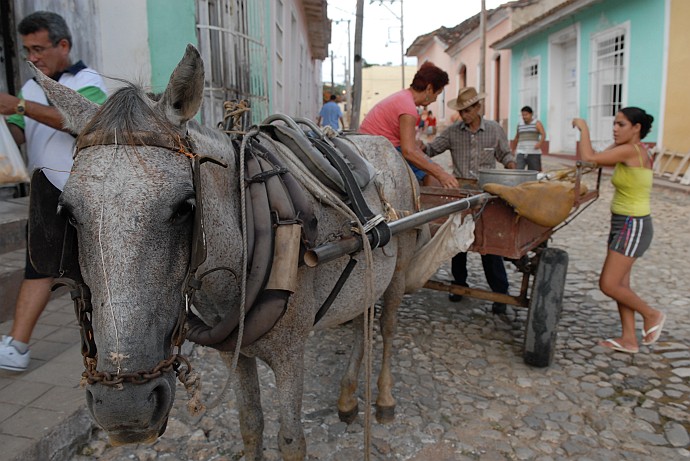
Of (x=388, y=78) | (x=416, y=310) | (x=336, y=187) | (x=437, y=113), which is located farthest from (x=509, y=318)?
(x=388, y=78)

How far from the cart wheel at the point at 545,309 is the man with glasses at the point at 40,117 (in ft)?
9.70

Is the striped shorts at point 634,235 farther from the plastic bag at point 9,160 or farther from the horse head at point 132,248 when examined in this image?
the plastic bag at point 9,160

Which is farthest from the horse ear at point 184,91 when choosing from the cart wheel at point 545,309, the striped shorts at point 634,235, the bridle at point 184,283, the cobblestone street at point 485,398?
the striped shorts at point 634,235

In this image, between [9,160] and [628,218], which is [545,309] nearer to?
[628,218]

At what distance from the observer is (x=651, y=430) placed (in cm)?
281

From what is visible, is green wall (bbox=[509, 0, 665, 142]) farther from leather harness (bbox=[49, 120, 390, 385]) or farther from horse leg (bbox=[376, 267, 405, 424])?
leather harness (bbox=[49, 120, 390, 385])

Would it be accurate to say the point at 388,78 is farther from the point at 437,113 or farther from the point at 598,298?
the point at 598,298

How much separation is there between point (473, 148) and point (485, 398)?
2495mm

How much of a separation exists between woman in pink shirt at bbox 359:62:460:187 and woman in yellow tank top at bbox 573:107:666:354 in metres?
1.18

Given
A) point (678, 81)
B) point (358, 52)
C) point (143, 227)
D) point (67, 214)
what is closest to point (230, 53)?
point (358, 52)

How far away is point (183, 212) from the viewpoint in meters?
1.42

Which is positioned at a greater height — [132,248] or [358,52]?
[358,52]

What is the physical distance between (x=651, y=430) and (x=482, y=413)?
2.88 ft

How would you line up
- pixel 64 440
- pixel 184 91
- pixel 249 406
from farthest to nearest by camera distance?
1. pixel 64 440
2. pixel 249 406
3. pixel 184 91
